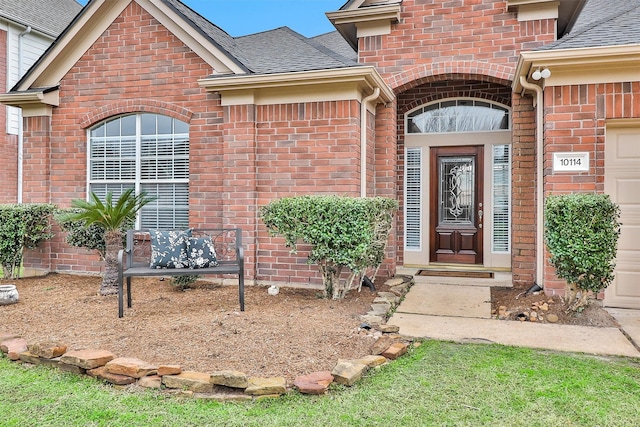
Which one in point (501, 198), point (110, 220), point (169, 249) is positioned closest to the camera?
point (169, 249)

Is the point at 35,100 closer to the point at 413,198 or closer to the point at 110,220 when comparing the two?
the point at 110,220

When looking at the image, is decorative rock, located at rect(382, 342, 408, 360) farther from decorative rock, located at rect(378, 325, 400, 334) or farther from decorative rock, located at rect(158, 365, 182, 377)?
decorative rock, located at rect(158, 365, 182, 377)

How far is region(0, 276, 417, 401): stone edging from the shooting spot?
3232 mm

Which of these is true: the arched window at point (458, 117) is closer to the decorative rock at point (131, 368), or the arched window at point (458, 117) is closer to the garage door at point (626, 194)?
the garage door at point (626, 194)

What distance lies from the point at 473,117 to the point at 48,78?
24.5ft

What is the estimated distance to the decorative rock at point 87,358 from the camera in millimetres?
3580

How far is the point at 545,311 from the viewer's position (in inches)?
211

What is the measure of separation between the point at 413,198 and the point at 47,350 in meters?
6.52

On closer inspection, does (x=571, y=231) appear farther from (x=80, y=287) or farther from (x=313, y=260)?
(x=80, y=287)

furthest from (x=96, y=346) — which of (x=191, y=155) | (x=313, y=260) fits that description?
(x=191, y=155)

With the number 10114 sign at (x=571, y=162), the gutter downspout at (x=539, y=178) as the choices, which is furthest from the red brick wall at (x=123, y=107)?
the number 10114 sign at (x=571, y=162)

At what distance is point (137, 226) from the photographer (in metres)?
7.72

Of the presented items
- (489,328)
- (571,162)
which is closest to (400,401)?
(489,328)

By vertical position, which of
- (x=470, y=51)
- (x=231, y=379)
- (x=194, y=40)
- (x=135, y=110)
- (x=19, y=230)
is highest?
Answer: (x=194, y=40)
